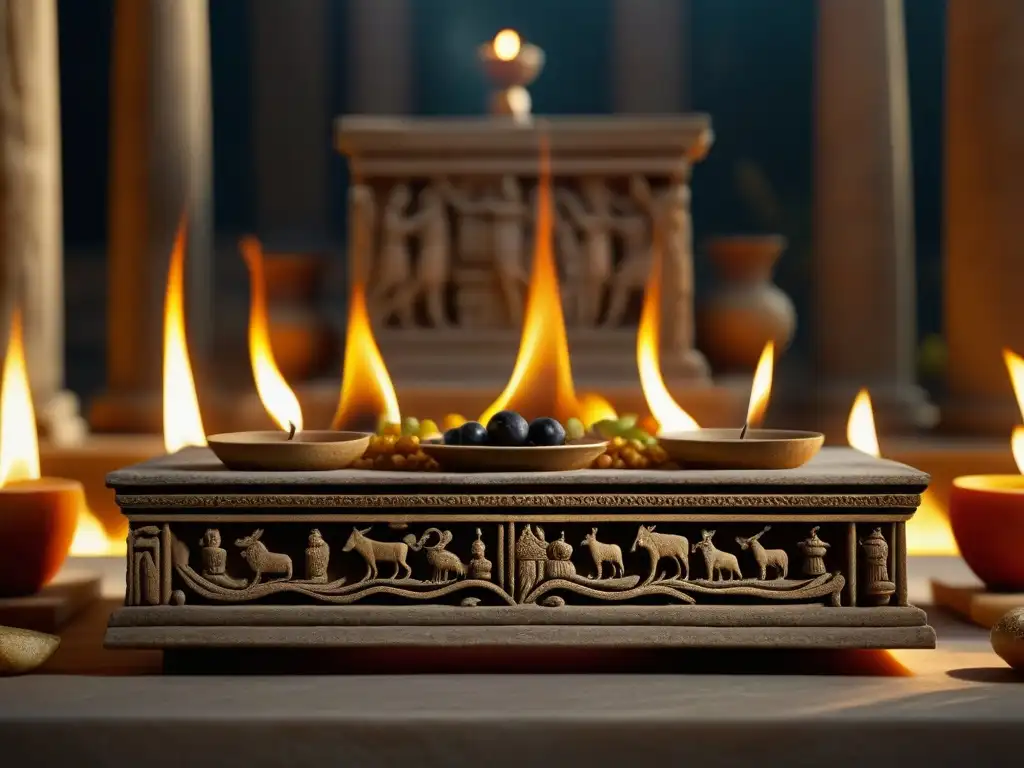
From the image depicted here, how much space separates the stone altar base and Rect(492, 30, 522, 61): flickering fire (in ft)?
19.3

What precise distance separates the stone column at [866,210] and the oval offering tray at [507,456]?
7.10 m

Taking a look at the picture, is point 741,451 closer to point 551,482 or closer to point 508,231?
point 551,482

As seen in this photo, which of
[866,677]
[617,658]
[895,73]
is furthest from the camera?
[895,73]

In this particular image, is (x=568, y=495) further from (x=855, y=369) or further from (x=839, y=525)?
(x=855, y=369)

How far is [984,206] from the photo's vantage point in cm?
952

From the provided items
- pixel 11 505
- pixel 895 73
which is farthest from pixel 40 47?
pixel 895 73

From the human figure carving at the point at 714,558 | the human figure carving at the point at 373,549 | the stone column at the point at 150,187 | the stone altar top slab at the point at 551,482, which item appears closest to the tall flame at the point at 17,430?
the stone altar top slab at the point at 551,482

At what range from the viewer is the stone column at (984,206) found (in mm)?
9359

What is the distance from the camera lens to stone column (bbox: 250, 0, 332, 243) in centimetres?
1758

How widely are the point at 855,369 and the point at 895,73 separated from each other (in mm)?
2772

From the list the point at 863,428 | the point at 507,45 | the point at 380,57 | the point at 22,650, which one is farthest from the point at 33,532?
the point at 380,57

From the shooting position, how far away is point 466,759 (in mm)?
3492

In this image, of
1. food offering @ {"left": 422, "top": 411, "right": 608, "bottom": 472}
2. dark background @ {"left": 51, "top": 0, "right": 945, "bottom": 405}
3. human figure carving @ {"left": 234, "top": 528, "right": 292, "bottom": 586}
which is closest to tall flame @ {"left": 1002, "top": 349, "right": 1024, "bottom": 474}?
food offering @ {"left": 422, "top": 411, "right": 608, "bottom": 472}

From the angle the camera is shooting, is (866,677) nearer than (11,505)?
Yes
